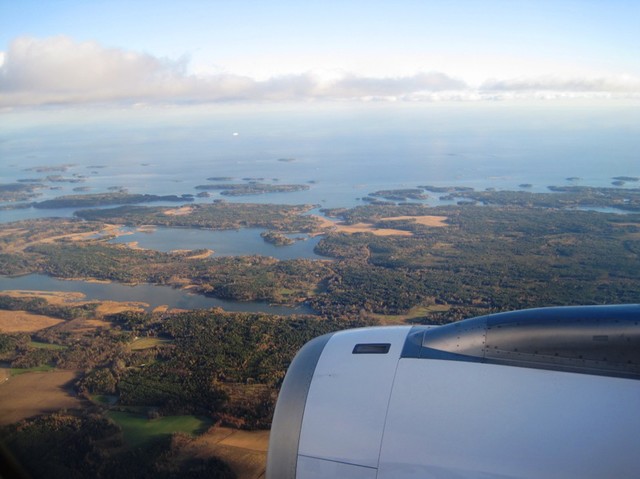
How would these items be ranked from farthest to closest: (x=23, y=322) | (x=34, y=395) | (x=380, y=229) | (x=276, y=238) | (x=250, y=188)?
(x=250, y=188), (x=380, y=229), (x=276, y=238), (x=23, y=322), (x=34, y=395)

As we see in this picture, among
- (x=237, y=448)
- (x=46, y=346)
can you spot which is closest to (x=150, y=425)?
(x=237, y=448)

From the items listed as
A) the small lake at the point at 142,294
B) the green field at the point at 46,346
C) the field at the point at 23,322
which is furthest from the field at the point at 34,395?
the small lake at the point at 142,294

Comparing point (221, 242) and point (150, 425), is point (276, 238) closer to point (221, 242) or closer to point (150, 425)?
point (221, 242)

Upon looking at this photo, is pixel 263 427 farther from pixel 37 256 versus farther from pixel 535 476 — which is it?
pixel 37 256

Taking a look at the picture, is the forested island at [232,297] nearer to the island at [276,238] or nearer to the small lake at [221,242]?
the island at [276,238]

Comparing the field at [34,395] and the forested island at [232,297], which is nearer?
the forested island at [232,297]

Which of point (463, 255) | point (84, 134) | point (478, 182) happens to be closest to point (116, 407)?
point (463, 255)
